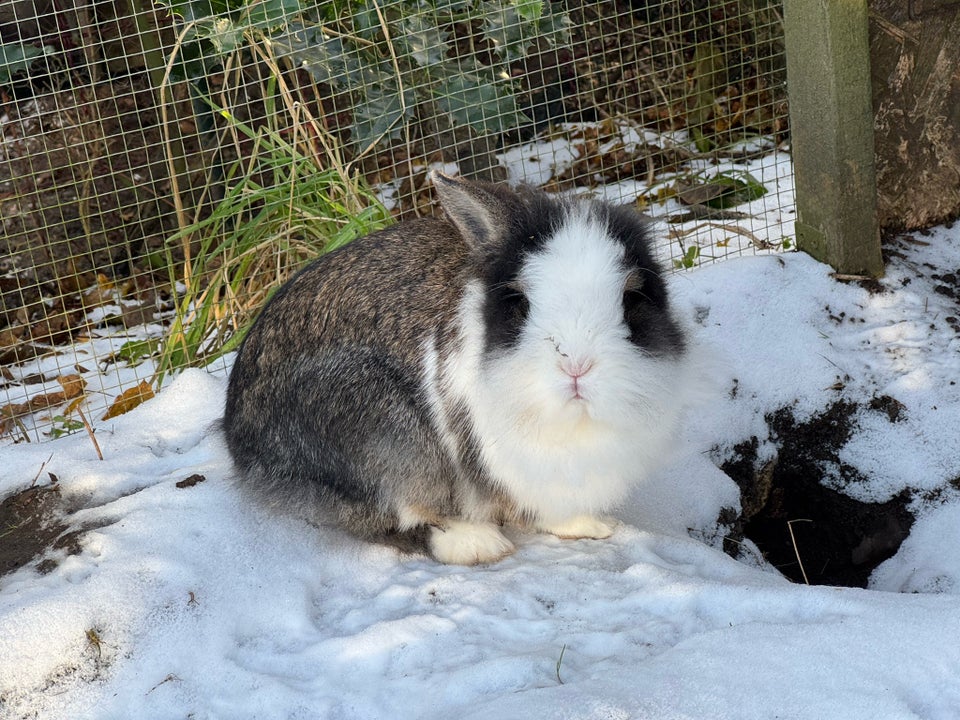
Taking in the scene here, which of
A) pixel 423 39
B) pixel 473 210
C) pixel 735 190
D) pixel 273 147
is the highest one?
pixel 423 39

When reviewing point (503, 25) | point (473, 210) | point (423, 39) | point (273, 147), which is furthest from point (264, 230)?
point (473, 210)

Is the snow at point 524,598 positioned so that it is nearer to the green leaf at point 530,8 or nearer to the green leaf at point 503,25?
the green leaf at point 530,8

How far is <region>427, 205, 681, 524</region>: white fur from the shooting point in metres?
2.45

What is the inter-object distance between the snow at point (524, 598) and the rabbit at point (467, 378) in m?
Result: 0.16

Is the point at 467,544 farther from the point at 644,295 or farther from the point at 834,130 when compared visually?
the point at 834,130

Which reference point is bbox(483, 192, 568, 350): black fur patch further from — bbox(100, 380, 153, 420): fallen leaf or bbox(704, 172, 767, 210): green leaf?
bbox(704, 172, 767, 210): green leaf

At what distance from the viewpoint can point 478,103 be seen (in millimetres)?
4812

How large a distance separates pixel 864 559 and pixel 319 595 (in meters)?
1.91

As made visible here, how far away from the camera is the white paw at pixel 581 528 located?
312 cm

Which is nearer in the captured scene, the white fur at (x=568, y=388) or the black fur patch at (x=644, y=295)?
the white fur at (x=568, y=388)

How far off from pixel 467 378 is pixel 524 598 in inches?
23.3

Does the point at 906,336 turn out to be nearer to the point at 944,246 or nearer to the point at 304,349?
the point at 944,246

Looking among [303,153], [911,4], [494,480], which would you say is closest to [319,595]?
[494,480]

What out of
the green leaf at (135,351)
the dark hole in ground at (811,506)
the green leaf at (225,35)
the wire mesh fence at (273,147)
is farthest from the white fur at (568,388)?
the green leaf at (135,351)
